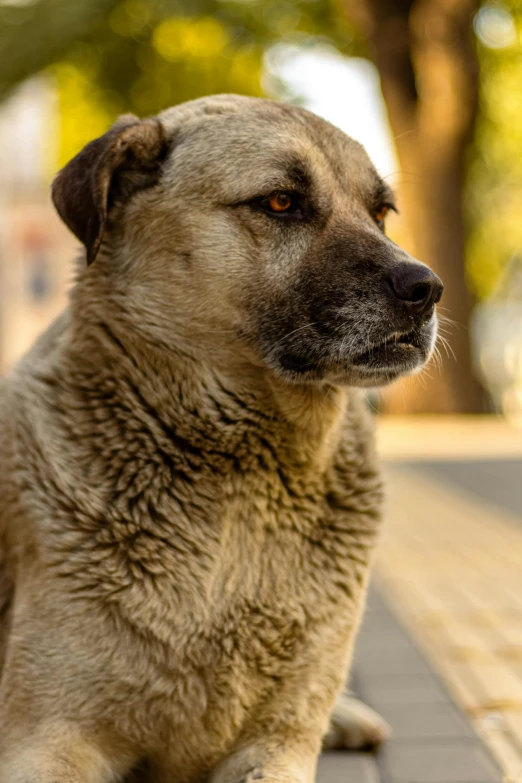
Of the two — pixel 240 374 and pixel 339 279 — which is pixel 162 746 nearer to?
pixel 240 374

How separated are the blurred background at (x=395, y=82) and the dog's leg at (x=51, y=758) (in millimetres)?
6332

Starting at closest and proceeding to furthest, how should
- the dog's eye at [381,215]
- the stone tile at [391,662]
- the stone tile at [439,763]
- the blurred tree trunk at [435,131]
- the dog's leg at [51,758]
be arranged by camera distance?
1. the dog's leg at [51,758]
2. the stone tile at [439,763]
3. the dog's eye at [381,215]
4. the stone tile at [391,662]
5. the blurred tree trunk at [435,131]

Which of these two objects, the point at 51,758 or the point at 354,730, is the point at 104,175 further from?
the point at 354,730

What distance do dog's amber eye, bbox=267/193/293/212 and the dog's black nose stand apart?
370 millimetres

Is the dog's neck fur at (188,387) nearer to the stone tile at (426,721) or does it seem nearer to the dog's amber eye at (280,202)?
the dog's amber eye at (280,202)

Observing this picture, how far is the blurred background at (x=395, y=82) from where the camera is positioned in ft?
50.5

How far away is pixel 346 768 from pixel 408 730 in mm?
396

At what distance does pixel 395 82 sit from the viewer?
15.9m

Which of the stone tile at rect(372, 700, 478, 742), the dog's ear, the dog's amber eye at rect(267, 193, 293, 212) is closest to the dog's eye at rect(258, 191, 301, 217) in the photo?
the dog's amber eye at rect(267, 193, 293, 212)

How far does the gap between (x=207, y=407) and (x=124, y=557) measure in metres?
0.48

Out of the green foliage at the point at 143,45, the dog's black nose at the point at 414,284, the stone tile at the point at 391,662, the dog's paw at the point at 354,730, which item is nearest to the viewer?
the dog's black nose at the point at 414,284

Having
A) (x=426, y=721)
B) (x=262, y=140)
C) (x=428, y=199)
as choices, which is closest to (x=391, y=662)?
(x=426, y=721)

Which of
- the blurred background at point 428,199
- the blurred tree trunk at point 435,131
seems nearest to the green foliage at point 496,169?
the blurred background at point 428,199

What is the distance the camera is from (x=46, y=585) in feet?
8.91
